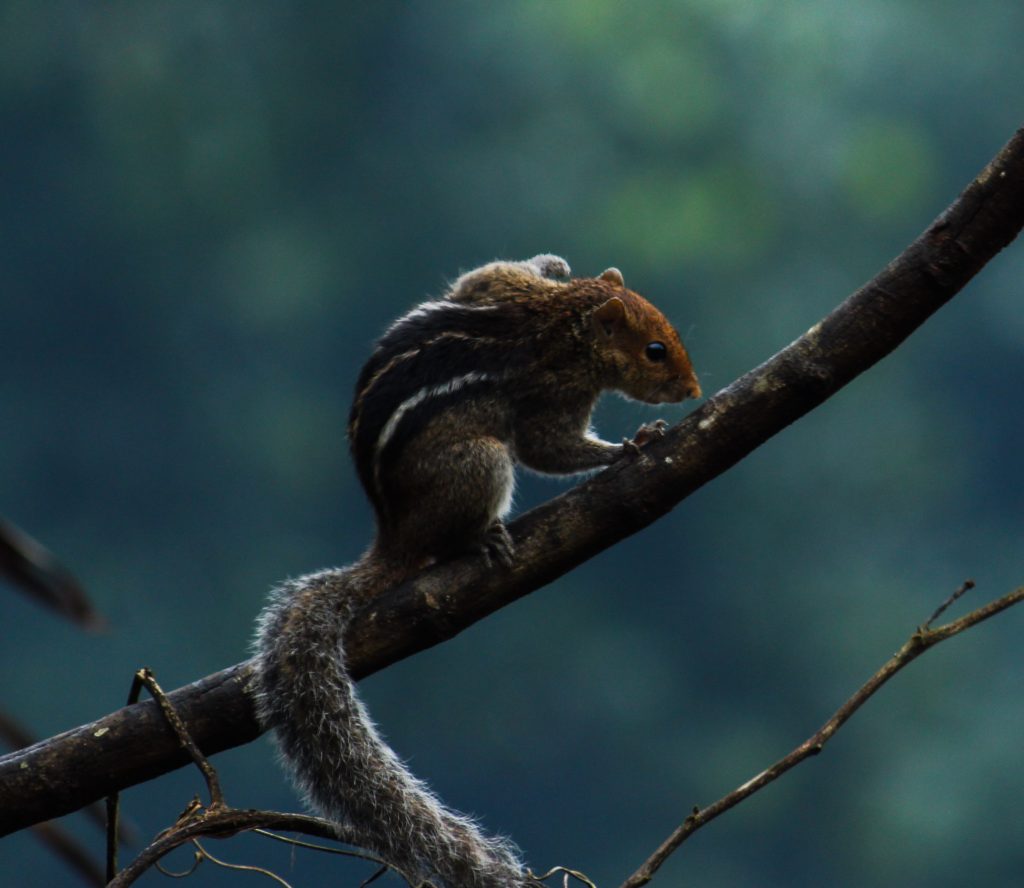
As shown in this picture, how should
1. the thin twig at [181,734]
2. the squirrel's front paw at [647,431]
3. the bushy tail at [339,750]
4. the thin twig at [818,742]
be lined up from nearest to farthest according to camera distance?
the thin twig at [818,742]
the thin twig at [181,734]
the bushy tail at [339,750]
the squirrel's front paw at [647,431]

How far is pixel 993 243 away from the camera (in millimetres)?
2041

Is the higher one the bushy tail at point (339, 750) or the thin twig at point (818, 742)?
the bushy tail at point (339, 750)

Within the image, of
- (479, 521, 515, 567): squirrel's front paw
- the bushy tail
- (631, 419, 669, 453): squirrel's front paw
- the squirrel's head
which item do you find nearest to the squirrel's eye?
the squirrel's head

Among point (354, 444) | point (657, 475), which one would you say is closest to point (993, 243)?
point (657, 475)

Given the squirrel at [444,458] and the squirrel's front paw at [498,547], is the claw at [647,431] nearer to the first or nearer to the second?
the squirrel at [444,458]

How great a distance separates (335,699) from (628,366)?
1147 mm

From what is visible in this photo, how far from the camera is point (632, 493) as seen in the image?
2145mm

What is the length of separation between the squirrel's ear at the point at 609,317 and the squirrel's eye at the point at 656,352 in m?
0.10

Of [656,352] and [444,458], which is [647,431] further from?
[656,352]

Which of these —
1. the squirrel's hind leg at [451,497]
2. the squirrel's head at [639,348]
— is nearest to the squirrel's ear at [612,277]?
the squirrel's head at [639,348]

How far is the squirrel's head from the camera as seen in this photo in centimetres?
293

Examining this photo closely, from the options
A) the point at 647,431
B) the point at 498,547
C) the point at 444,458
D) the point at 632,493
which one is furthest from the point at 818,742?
the point at 444,458

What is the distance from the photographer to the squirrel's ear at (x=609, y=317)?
114 inches

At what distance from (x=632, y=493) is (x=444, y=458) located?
22.2 inches
